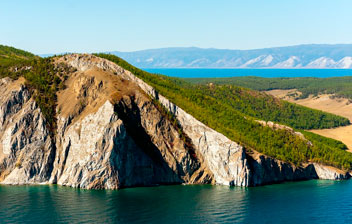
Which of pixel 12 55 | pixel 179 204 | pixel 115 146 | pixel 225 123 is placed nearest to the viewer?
pixel 179 204

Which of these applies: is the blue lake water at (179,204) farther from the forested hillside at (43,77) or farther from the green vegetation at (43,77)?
the forested hillside at (43,77)

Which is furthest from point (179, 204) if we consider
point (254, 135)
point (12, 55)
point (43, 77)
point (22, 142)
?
point (12, 55)

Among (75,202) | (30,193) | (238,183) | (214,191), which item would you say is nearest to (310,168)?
(238,183)

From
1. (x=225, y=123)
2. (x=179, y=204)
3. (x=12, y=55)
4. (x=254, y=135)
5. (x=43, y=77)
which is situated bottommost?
(x=179, y=204)

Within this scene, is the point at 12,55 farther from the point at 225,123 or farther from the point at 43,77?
the point at 225,123

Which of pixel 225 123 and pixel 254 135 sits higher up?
pixel 225 123

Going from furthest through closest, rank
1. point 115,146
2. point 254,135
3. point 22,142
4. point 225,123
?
point 225,123
point 254,135
point 22,142
point 115,146

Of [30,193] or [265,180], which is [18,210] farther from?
[265,180]
